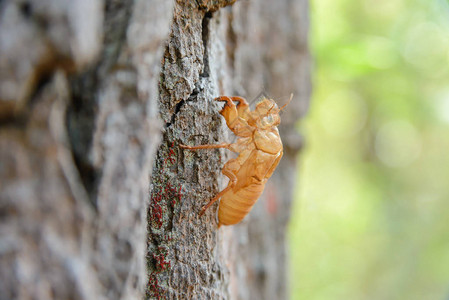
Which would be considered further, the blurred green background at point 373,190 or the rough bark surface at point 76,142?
the blurred green background at point 373,190

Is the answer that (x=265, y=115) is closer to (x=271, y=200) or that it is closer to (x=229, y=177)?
(x=229, y=177)

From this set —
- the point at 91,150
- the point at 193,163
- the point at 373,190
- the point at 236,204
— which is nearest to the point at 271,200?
the point at 236,204

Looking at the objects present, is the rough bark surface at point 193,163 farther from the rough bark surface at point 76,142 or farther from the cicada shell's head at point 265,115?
the rough bark surface at point 76,142

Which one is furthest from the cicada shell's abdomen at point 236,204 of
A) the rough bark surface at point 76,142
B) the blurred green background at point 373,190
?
the blurred green background at point 373,190

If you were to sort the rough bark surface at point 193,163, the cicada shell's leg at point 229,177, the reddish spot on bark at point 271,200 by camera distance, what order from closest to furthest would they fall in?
the rough bark surface at point 193,163 → the cicada shell's leg at point 229,177 → the reddish spot on bark at point 271,200

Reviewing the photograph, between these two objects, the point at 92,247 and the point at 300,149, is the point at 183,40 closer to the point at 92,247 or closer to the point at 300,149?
the point at 92,247

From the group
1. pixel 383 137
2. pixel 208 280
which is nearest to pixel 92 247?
pixel 208 280

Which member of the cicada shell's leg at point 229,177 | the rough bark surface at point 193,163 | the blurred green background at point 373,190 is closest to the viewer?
the rough bark surface at point 193,163

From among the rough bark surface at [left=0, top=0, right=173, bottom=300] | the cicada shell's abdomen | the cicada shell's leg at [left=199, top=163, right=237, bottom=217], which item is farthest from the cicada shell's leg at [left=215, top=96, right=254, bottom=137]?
the rough bark surface at [left=0, top=0, right=173, bottom=300]
